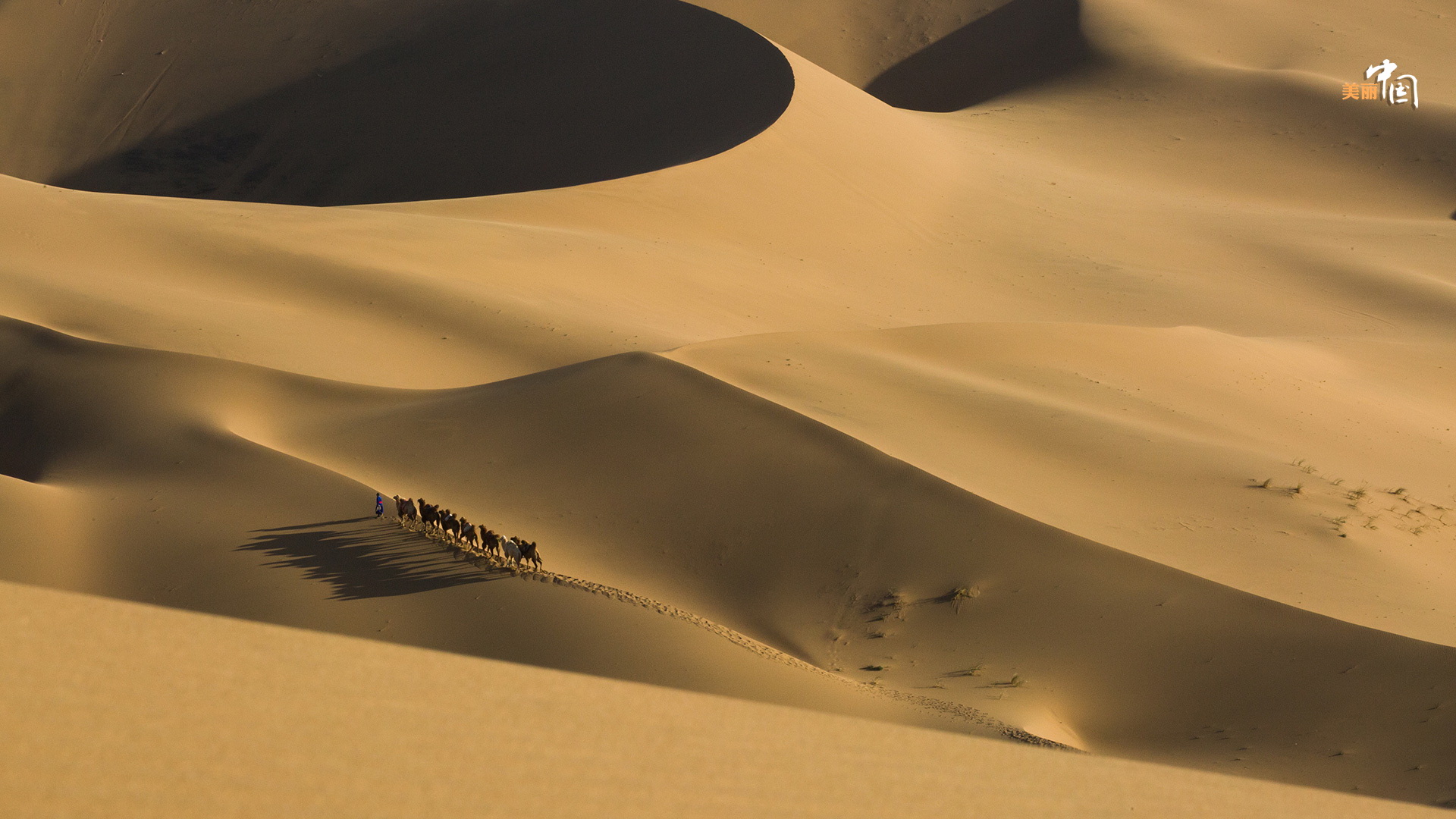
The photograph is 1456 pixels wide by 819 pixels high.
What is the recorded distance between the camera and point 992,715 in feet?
22.6

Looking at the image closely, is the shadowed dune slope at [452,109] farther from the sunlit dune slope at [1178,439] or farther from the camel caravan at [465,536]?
the camel caravan at [465,536]

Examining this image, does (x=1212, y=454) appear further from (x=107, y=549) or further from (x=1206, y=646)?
(x=107, y=549)

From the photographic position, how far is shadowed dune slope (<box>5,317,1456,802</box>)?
23.4 feet

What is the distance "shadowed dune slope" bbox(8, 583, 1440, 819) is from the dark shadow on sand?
31.4 metres

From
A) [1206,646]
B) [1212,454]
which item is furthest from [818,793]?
[1212,454]

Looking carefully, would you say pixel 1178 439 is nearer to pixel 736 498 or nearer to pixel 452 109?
pixel 736 498

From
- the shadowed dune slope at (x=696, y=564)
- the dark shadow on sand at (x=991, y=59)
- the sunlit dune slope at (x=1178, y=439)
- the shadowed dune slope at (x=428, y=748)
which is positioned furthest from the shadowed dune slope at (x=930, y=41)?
the shadowed dune slope at (x=428, y=748)

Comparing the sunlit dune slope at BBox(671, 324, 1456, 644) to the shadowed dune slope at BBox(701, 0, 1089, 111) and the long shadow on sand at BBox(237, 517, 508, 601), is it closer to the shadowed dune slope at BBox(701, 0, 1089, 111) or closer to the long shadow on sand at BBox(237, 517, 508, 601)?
the long shadow on sand at BBox(237, 517, 508, 601)

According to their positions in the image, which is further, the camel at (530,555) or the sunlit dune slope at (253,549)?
the camel at (530,555)

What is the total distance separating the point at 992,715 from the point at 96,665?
187 inches

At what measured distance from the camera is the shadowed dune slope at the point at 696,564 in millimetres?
7137

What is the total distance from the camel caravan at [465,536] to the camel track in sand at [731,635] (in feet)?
0.04

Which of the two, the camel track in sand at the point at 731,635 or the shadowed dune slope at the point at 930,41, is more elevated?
the shadowed dune slope at the point at 930,41

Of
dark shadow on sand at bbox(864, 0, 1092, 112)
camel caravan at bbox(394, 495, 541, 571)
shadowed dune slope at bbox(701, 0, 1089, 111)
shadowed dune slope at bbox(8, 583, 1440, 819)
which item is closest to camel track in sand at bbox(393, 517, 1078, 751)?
camel caravan at bbox(394, 495, 541, 571)
